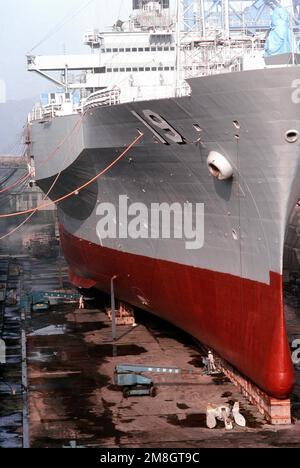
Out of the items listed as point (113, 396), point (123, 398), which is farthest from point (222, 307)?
point (113, 396)

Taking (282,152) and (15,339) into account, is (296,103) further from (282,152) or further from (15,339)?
(15,339)

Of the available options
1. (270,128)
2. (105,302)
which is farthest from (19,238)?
(270,128)

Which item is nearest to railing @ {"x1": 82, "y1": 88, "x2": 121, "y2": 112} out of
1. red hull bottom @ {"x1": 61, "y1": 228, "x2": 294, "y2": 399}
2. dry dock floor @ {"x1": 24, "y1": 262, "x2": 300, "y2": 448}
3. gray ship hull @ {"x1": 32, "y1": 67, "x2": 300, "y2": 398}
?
gray ship hull @ {"x1": 32, "y1": 67, "x2": 300, "y2": 398}

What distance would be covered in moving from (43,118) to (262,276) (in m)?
13.5

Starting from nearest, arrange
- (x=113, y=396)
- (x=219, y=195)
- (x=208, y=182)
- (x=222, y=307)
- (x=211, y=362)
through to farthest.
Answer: (x=219, y=195) → (x=208, y=182) → (x=222, y=307) → (x=113, y=396) → (x=211, y=362)

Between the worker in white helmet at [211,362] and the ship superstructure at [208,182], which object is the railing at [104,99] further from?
the worker in white helmet at [211,362]

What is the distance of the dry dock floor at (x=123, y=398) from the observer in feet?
48.4

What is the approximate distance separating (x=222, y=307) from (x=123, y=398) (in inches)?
121

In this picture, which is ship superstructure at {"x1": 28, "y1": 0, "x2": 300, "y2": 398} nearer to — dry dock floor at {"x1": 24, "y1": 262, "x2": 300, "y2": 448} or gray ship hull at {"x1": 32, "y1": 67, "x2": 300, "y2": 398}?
gray ship hull at {"x1": 32, "y1": 67, "x2": 300, "y2": 398}

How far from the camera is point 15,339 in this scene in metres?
24.4

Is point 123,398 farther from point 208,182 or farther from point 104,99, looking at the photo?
point 104,99

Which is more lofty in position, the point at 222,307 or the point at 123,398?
the point at 222,307

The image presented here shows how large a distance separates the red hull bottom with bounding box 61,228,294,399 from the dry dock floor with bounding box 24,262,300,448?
1063 mm

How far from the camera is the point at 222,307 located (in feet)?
55.2
